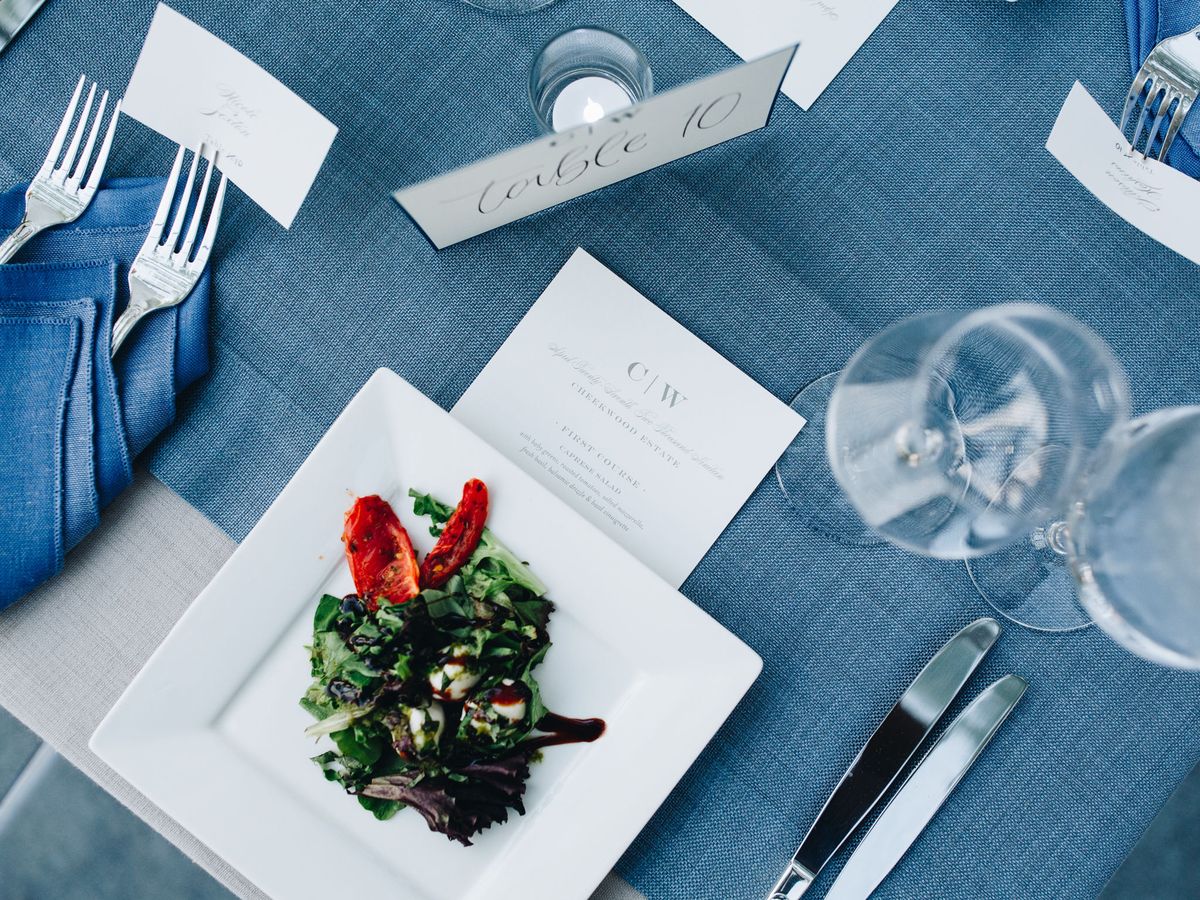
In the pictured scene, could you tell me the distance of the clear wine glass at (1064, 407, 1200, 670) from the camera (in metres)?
0.50

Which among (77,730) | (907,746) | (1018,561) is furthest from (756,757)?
(77,730)

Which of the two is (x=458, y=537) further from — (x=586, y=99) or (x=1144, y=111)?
(x=1144, y=111)

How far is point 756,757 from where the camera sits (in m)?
0.62

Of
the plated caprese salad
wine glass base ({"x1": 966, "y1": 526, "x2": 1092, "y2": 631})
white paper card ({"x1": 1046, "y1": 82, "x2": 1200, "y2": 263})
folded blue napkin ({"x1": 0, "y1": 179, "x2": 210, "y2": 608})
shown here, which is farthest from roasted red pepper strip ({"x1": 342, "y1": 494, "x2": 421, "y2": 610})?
white paper card ({"x1": 1046, "y1": 82, "x2": 1200, "y2": 263})

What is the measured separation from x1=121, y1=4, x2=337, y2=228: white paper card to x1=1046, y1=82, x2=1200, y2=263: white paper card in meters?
0.52

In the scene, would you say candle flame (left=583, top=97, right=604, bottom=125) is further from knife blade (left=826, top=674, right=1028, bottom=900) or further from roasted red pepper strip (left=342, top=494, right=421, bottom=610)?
knife blade (left=826, top=674, right=1028, bottom=900)

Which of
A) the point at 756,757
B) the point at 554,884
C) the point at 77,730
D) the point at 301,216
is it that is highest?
the point at 301,216

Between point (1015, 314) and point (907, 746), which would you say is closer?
point (1015, 314)

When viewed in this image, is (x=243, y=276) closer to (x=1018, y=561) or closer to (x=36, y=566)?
(x=36, y=566)

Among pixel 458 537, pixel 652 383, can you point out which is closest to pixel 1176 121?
pixel 652 383

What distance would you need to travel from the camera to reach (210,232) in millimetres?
634

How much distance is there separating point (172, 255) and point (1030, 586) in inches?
25.3

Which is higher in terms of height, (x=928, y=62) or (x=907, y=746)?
(x=928, y=62)

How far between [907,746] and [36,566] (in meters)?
0.60
